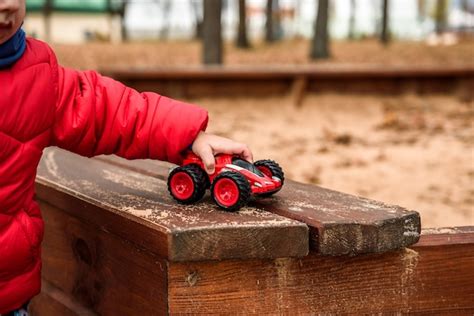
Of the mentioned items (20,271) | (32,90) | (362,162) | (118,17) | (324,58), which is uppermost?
(32,90)

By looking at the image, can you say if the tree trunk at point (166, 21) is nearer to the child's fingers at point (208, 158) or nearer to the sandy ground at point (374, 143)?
the sandy ground at point (374, 143)

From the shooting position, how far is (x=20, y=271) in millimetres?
2092

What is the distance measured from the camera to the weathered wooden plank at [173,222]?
6.13 feet

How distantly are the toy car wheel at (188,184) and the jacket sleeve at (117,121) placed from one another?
0.06 m

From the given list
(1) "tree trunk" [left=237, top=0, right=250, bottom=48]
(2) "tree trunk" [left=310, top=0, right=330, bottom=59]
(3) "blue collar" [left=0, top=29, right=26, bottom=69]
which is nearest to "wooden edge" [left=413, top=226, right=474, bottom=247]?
(3) "blue collar" [left=0, top=29, right=26, bottom=69]

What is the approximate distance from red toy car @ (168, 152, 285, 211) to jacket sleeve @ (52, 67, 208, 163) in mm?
70

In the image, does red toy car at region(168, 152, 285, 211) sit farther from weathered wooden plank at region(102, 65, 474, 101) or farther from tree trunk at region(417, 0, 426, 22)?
tree trunk at region(417, 0, 426, 22)

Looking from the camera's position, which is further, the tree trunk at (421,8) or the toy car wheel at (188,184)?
the tree trunk at (421,8)

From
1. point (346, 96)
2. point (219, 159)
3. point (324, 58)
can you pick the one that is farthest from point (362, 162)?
point (324, 58)

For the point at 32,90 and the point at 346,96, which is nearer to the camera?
the point at 32,90

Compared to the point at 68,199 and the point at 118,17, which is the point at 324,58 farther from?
the point at 118,17

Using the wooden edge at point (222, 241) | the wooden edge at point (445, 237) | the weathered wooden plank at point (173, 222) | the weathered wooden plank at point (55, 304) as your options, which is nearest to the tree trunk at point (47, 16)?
the weathered wooden plank at point (55, 304)

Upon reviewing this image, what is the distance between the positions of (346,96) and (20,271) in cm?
763

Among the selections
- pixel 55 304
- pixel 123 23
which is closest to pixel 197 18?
pixel 123 23
